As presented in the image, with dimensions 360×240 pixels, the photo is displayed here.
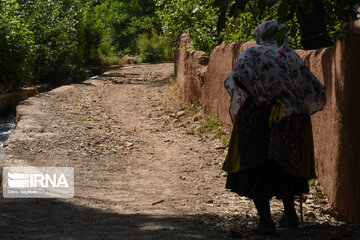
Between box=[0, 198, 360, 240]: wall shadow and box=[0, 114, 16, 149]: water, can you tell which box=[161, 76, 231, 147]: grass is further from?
box=[0, 198, 360, 240]: wall shadow

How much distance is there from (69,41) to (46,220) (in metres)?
12.6

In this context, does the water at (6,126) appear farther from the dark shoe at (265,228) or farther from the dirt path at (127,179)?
the dark shoe at (265,228)

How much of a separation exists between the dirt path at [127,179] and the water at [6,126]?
711 mm

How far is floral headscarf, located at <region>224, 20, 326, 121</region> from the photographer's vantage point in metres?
3.82

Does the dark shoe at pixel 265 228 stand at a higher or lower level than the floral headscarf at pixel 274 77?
lower

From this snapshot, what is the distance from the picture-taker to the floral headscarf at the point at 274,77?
3.82 m

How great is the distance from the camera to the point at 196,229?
4.06 metres

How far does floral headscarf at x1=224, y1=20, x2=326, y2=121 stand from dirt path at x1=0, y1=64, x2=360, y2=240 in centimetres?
94

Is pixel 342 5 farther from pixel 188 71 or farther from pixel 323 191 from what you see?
pixel 188 71

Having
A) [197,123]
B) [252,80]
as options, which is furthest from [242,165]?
[197,123]

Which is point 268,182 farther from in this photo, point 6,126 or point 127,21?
point 127,21

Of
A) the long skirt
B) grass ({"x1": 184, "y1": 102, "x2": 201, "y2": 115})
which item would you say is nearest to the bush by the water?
grass ({"x1": 184, "y1": 102, "x2": 201, "y2": 115})

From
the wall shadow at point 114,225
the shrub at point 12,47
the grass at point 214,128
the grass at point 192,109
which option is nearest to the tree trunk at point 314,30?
the grass at point 214,128

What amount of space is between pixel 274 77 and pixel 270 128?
0.35 metres
